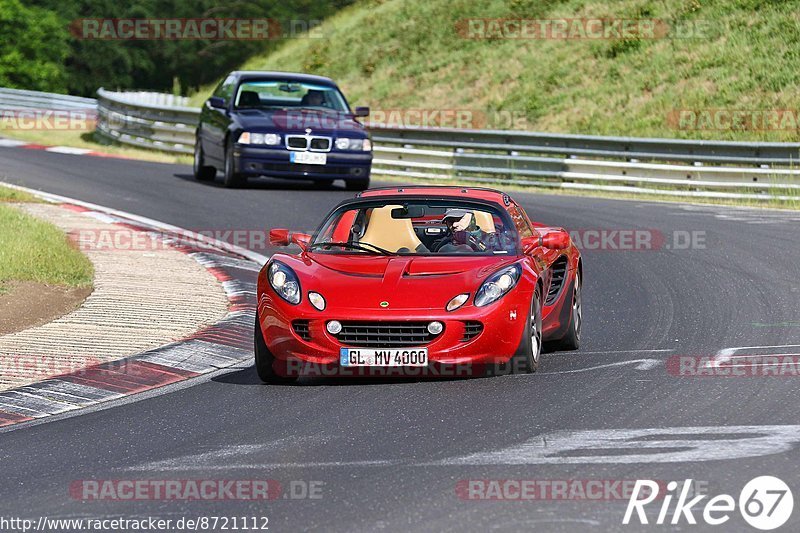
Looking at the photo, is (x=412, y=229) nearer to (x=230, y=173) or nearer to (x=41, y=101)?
(x=230, y=173)

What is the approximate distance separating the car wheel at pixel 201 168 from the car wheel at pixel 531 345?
13868mm

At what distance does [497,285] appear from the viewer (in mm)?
8773

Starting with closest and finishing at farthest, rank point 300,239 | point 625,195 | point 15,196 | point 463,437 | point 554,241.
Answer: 1. point 463,437
2. point 554,241
3. point 300,239
4. point 15,196
5. point 625,195

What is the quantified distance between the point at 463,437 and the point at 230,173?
14.5m

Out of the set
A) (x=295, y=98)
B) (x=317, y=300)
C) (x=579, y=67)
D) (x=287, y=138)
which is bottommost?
(x=317, y=300)

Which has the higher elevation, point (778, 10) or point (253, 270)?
point (778, 10)

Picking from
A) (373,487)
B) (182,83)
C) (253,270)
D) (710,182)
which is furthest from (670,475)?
(182,83)

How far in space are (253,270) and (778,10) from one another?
78.0 ft

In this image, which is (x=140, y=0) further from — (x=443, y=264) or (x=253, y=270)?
(x=443, y=264)

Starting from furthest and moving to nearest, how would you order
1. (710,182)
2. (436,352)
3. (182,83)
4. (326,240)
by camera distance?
(182,83) < (710,182) < (326,240) < (436,352)

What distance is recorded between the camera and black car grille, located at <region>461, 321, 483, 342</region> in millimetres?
8547

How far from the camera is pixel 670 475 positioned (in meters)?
6.13

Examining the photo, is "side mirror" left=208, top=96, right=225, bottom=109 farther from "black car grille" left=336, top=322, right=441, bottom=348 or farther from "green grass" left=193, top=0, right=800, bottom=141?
"black car grille" left=336, top=322, right=441, bottom=348

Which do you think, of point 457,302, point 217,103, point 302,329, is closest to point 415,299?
point 457,302
